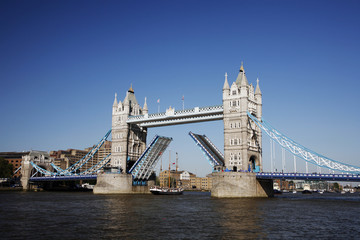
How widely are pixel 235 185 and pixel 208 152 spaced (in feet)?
33.4

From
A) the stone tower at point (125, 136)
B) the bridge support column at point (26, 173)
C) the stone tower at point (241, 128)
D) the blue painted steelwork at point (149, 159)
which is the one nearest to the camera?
the stone tower at point (241, 128)

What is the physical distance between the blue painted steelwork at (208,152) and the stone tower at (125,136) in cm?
2306

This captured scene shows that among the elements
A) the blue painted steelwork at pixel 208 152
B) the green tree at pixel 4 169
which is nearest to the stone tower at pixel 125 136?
the blue painted steelwork at pixel 208 152

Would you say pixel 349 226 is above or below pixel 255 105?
below

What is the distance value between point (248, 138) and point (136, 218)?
133ft

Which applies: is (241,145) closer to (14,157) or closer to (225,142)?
(225,142)

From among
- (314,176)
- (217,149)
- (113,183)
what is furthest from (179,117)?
(314,176)

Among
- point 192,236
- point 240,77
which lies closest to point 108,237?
point 192,236

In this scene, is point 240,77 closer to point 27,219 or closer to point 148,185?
point 148,185

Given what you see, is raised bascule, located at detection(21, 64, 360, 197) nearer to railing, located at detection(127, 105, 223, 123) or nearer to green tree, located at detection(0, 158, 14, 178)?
railing, located at detection(127, 105, 223, 123)

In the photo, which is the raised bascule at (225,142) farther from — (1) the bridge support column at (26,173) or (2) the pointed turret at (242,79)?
(1) the bridge support column at (26,173)

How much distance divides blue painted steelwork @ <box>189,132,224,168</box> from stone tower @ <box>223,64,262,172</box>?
2516mm

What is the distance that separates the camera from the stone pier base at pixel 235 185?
61.8m

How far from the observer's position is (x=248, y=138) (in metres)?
67.9
